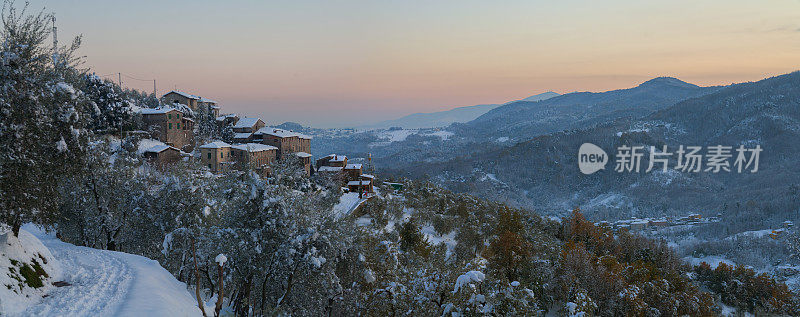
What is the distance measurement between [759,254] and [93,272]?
16136cm

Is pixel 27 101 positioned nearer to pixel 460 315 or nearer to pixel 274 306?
pixel 274 306

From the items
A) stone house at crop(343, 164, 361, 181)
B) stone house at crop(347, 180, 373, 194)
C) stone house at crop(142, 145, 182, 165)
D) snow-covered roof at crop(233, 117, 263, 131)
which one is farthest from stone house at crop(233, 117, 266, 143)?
stone house at crop(347, 180, 373, 194)

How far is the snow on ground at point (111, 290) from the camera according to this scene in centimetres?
1499

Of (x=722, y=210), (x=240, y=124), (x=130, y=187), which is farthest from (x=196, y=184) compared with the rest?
(x=722, y=210)

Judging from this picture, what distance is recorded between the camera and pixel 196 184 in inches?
980

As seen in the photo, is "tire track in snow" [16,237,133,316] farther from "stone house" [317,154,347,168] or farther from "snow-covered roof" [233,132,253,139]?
"snow-covered roof" [233,132,253,139]

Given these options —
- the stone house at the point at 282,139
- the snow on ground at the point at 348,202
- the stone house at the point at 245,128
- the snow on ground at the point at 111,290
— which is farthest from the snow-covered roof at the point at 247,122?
the snow on ground at the point at 111,290

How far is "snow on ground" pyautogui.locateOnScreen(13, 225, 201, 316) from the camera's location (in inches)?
590

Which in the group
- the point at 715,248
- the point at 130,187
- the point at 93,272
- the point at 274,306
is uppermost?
the point at 130,187

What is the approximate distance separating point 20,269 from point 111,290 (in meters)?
3.15

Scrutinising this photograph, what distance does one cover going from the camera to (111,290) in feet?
56.4

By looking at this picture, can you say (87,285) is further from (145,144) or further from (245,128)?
(245,128)

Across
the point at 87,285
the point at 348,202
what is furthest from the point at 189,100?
the point at 87,285

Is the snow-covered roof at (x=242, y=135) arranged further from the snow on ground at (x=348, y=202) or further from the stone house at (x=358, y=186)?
A: the snow on ground at (x=348, y=202)
